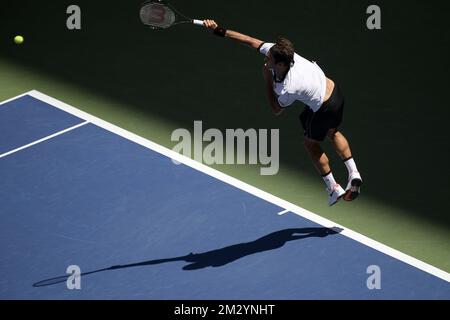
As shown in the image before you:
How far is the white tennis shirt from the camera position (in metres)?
12.4

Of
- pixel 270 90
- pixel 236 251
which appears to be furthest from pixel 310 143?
pixel 236 251

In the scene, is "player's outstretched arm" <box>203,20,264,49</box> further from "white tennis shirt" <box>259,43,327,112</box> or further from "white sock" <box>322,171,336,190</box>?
"white sock" <box>322,171,336,190</box>

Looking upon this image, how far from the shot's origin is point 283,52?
1215 cm

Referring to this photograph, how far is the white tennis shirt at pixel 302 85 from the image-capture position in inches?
488

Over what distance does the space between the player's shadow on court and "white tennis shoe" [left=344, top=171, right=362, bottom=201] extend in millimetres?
578

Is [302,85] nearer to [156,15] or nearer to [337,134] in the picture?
[337,134]

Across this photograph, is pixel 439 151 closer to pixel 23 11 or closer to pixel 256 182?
pixel 256 182

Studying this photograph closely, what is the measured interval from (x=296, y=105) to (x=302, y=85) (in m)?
3.50

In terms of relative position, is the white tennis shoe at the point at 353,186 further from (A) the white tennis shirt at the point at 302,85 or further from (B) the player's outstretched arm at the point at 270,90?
(B) the player's outstretched arm at the point at 270,90

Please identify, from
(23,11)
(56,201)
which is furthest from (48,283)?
(23,11)

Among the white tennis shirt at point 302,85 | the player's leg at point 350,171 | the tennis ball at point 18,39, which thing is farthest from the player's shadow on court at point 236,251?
the tennis ball at point 18,39

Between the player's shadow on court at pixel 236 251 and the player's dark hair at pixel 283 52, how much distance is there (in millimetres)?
2346

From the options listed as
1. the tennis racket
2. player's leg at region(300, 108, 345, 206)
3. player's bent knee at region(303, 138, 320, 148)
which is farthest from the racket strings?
player's bent knee at region(303, 138, 320, 148)

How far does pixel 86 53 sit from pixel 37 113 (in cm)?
180
